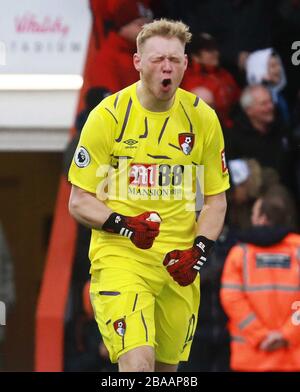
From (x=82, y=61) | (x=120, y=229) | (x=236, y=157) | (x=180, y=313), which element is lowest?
(x=180, y=313)

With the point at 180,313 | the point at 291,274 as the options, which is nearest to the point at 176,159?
the point at 180,313

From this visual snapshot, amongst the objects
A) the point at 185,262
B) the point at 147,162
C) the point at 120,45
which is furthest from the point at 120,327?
the point at 120,45

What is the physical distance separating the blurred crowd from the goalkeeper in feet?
10.0

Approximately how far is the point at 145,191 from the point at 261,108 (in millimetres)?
4049

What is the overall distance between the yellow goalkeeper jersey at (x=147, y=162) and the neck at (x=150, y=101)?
2cm

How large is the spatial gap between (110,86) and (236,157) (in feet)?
4.07

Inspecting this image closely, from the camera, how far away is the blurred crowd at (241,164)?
1015 cm

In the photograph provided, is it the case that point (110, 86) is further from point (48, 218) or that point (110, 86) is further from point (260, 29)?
point (48, 218)

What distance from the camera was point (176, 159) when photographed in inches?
275

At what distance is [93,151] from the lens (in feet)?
22.7

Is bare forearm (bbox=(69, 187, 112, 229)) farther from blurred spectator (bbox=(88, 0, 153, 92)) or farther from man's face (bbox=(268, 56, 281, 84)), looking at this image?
man's face (bbox=(268, 56, 281, 84))

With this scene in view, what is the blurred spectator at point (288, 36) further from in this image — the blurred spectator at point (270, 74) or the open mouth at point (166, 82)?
the open mouth at point (166, 82)

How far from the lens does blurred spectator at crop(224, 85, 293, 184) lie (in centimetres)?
1081

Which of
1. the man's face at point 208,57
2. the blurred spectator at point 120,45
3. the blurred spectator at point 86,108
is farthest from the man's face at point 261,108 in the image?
the blurred spectator at point 86,108
